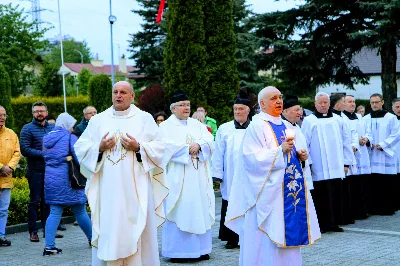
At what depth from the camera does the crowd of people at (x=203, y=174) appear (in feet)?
22.5

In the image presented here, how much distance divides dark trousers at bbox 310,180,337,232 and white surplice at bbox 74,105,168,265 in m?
4.70

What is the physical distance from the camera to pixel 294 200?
22.8 ft

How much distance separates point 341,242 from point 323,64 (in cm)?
1806

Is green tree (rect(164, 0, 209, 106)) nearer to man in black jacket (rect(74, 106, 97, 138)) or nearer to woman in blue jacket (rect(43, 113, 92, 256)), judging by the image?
man in black jacket (rect(74, 106, 97, 138))

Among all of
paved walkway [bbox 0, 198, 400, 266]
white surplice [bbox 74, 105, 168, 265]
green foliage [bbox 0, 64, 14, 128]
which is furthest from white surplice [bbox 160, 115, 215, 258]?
green foliage [bbox 0, 64, 14, 128]

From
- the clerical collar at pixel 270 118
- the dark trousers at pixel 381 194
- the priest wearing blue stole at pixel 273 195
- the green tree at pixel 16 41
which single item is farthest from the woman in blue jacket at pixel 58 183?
the green tree at pixel 16 41

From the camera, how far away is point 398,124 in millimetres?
13289

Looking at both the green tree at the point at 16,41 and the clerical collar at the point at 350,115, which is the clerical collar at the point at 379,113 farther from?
the green tree at the point at 16,41

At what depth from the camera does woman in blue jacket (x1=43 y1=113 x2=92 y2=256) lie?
9320 millimetres

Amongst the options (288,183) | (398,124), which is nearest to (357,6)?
(398,124)

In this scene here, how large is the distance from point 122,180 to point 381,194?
312 inches

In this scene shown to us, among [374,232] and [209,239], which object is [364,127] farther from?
[209,239]

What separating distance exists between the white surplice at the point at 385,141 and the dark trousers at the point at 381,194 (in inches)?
8.1

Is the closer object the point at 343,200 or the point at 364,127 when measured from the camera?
the point at 343,200
